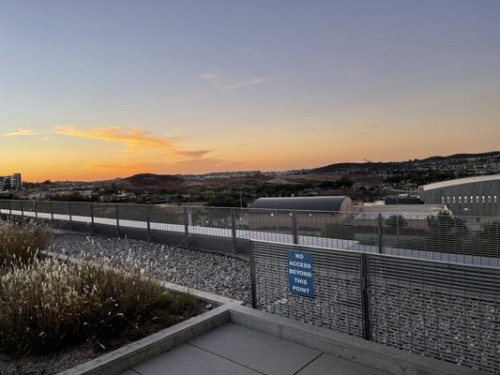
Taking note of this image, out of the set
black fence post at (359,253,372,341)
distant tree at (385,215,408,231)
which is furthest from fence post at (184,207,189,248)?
black fence post at (359,253,372,341)

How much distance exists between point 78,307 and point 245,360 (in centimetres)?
215

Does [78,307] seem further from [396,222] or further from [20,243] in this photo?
[396,222]

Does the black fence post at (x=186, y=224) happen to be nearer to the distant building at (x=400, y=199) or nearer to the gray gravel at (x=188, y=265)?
the gray gravel at (x=188, y=265)

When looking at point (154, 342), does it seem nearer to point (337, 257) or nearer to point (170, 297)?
point (170, 297)

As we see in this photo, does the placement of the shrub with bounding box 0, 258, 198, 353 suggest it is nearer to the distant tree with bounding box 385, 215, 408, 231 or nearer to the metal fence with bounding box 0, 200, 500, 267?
the metal fence with bounding box 0, 200, 500, 267

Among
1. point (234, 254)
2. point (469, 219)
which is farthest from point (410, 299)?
point (234, 254)

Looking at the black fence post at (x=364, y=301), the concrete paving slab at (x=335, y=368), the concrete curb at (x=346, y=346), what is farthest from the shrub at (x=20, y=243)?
the black fence post at (x=364, y=301)

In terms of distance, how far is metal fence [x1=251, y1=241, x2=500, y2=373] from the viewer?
11.6ft

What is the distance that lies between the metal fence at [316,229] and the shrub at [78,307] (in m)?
4.88

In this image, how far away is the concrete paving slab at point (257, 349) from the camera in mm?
3886

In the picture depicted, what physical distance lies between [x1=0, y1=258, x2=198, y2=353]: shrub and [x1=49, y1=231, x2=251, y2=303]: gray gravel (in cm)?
52

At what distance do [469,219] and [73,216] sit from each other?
15.4 m

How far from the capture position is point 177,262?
9.99 m

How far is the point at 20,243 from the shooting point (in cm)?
888
